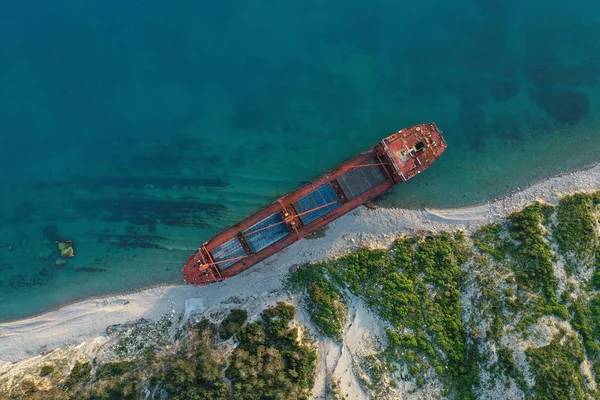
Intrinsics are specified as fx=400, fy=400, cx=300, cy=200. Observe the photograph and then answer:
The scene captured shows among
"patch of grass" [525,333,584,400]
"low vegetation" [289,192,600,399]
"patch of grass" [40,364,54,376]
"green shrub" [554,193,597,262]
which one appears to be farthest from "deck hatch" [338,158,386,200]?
"patch of grass" [40,364,54,376]

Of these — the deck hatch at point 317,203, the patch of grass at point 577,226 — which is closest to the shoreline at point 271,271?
the patch of grass at point 577,226

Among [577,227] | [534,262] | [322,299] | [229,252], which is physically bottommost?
[534,262]

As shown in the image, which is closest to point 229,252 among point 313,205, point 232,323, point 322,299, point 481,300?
point 232,323

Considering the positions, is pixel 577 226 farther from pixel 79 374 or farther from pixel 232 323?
pixel 79 374

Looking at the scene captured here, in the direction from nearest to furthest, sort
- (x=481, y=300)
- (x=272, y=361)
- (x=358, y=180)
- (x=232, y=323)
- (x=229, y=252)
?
1. (x=272, y=361)
2. (x=481, y=300)
3. (x=232, y=323)
4. (x=358, y=180)
5. (x=229, y=252)

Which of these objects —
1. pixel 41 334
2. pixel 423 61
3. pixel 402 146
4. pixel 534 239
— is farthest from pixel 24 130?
pixel 534 239

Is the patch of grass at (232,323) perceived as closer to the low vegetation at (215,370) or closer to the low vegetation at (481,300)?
the low vegetation at (215,370)
